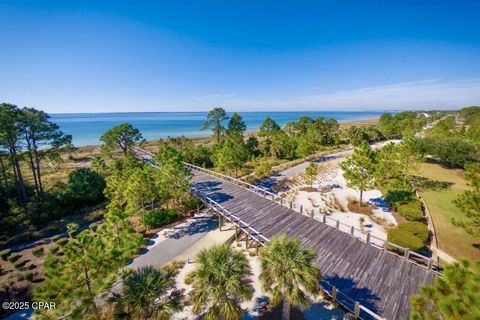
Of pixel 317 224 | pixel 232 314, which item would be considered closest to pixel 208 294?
pixel 232 314

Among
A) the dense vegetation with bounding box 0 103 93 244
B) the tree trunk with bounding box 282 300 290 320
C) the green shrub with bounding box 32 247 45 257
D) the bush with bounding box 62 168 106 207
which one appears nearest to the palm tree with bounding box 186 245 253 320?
the tree trunk with bounding box 282 300 290 320

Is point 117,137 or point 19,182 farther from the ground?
point 117,137

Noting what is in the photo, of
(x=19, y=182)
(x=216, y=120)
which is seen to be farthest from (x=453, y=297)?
(x=216, y=120)

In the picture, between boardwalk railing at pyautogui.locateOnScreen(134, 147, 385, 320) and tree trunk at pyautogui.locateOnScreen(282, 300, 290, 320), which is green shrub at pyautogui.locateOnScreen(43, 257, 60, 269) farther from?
tree trunk at pyautogui.locateOnScreen(282, 300, 290, 320)

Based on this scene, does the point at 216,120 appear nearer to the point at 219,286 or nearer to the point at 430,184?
the point at 430,184

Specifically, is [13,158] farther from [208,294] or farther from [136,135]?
[208,294]

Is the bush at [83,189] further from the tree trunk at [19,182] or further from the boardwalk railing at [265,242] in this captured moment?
the boardwalk railing at [265,242]

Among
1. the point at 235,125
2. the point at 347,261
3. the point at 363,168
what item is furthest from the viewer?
the point at 235,125

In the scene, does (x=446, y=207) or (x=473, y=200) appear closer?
(x=473, y=200)
